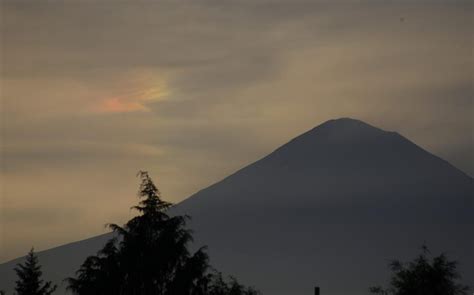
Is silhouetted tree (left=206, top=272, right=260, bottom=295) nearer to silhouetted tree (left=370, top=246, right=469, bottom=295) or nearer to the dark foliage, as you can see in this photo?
the dark foliage

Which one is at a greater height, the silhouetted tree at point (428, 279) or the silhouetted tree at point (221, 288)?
the silhouetted tree at point (428, 279)

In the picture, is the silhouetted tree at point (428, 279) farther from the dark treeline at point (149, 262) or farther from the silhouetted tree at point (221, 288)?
the dark treeline at point (149, 262)

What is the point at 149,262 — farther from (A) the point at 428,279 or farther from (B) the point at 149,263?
(A) the point at 428,279

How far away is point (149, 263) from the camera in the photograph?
4988 cm

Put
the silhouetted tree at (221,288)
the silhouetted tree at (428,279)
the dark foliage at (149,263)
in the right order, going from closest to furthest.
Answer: the dark foliage at (149,263) < the silhouetted tree at (221,288) < the silhouetted tree at (428,279)

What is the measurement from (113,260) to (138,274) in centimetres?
156

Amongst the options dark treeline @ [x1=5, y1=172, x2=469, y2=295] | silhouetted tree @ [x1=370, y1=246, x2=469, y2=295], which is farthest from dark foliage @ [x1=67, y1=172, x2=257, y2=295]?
silhouetted tree @ [x1=370, y1=246, x2=469, y2=295]

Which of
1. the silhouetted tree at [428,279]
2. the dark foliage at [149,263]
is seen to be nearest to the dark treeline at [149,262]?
the dark foliage at [149,263]

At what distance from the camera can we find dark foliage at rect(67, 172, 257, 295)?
164 ft

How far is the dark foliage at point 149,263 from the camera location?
49.9 meters

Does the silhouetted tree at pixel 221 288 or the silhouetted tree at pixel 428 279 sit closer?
the silhouetted tree at pixel 221 288

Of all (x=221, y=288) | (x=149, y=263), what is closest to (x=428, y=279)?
(x=221, y=288)

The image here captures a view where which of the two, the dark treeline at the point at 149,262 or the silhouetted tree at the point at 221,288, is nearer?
the dark treeline at the point at 149,262

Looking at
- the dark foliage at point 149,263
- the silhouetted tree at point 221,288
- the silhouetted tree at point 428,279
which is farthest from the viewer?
the silhouetted tree at point 428,279
